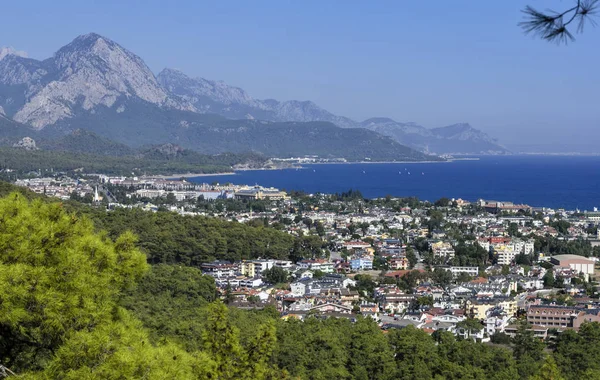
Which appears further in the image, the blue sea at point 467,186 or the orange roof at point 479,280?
the blue sea at point 467,186

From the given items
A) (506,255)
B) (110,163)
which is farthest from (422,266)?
(110,163)

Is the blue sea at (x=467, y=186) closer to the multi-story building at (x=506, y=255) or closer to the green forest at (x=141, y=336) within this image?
the multi-story building at (x=506, y=255)

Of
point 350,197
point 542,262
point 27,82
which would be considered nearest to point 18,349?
point 542,262

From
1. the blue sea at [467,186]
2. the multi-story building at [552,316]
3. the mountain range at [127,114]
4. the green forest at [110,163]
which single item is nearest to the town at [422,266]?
the multi-story building at [552,316]

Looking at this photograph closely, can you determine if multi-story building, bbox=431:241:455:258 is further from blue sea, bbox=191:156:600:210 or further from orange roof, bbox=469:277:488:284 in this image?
blue sea, bbox=191:156:600:210

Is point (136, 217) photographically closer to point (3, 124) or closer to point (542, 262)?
point (542, 262)

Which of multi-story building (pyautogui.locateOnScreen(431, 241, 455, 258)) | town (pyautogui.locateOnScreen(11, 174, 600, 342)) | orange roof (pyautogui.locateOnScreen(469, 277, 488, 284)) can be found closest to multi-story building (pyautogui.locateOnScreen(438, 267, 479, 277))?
town (pyautogui.locateOnScreen(11, 174, 600, 342))

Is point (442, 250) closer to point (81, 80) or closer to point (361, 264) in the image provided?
point (361, 264)

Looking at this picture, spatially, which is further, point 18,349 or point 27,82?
point 27,82
